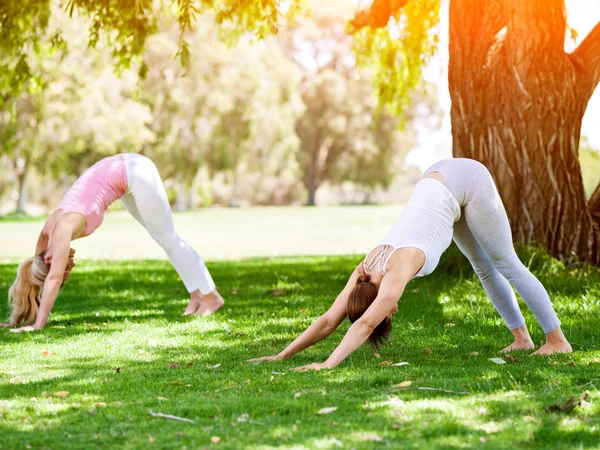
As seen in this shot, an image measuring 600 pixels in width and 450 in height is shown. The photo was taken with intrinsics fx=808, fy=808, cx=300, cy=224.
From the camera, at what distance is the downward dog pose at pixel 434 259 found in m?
5.03

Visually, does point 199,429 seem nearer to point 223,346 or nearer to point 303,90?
point 223,346

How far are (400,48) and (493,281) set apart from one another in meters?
9.72

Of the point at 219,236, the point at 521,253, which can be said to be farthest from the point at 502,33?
the point at 219,236

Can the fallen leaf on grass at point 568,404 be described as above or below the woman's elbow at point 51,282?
below

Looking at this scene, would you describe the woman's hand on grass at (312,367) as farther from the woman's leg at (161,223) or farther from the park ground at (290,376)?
the woman's leg at (161,223)

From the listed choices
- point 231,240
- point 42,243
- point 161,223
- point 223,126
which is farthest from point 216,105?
point 42,243

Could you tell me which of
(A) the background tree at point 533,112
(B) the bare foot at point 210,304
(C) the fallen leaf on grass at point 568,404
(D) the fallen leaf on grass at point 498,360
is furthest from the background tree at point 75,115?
(C) the fallen leaf on grass at point 568,404

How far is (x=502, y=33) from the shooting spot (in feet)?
32.3

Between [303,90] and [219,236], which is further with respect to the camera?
[303,90]

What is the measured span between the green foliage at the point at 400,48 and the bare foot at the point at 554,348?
8963mm

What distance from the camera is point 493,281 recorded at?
5.88m

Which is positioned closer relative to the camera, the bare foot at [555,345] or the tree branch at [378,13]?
the bare foot at [555,345]

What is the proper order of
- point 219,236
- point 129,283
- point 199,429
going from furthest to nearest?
point 219,236
point 129,283
point 199,429

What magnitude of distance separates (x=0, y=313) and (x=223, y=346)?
144 inches
